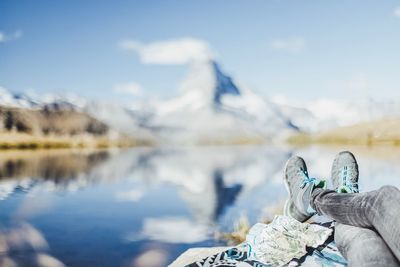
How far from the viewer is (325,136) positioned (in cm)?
7719

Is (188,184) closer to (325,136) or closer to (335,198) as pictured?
(335,198)

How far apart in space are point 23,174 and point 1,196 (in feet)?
26.0

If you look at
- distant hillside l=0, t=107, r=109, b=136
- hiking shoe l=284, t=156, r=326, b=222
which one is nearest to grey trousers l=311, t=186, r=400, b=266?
hiking shoe l=284, t=156, r=326, b=222

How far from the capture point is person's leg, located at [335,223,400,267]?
2576 millimetres

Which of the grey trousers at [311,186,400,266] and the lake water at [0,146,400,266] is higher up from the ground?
the lake water at [0,146,400,266]

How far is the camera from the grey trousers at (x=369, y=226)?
2549mm

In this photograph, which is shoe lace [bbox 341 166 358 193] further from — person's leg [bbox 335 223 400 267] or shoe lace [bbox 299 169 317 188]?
person's leg [bbox 335 223 400 267]

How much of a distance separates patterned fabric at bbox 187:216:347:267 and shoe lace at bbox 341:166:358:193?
59 cm

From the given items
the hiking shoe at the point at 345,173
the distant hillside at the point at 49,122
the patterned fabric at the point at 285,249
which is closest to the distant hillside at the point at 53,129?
the distant hillside at the point at 49,122

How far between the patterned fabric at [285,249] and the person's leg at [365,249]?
0.45 metres

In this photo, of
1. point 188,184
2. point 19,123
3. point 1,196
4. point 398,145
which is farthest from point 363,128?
point 19,123

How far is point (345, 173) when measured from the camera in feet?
14.8

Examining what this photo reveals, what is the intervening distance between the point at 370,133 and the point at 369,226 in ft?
196

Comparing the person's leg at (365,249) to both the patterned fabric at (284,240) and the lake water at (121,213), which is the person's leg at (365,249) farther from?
the lake water at (121,213)
